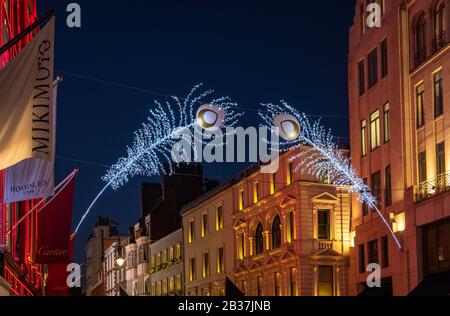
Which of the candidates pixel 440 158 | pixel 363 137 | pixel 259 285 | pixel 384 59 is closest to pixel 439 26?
pixel 384 59

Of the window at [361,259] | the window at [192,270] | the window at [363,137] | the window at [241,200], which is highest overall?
the window at [363,137]

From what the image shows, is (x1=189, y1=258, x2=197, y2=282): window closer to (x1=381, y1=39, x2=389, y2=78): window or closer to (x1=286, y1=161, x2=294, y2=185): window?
(x1=286, y1=161, x2=294, y2=185): window

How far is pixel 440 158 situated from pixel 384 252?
6985mm

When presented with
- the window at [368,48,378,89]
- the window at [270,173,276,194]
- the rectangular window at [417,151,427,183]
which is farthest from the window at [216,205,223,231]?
the rectangular window at [417,151,427,183]

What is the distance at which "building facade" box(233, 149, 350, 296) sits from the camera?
5075 cm

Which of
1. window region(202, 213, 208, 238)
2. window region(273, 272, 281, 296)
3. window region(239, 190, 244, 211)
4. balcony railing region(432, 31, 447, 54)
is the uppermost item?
balcony railing region(432, 31, 447, 54)

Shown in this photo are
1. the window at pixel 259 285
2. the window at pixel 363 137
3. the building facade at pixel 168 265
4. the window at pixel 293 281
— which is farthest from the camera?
the building facade at pixel 168 265

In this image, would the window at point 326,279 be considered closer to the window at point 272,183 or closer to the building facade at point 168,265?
the window at point 272,183

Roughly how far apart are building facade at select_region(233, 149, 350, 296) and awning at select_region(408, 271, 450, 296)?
Answer: 12813 mm

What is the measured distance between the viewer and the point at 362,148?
4534 cm

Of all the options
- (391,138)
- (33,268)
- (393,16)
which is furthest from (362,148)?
(33,268)

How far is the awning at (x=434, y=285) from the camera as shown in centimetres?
3422

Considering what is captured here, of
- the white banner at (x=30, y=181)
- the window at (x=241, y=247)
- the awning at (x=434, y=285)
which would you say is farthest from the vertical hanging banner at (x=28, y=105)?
the window at (x=241, y=247)

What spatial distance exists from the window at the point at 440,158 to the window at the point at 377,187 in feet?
19.3
